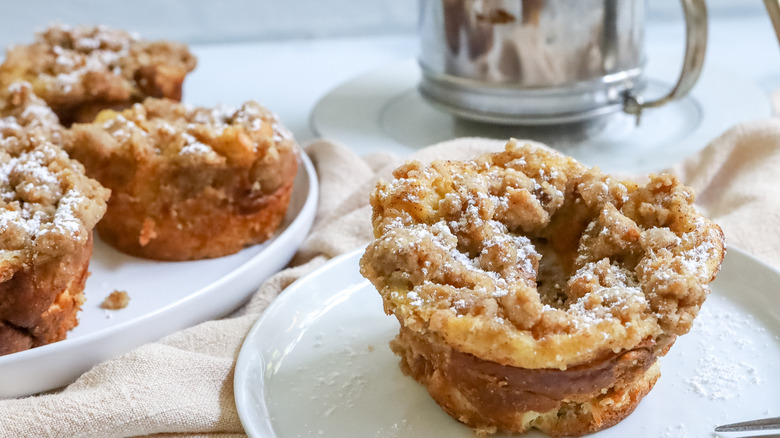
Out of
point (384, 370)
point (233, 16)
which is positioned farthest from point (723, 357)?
point (233, 16)

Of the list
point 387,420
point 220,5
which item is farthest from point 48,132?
point 220,5

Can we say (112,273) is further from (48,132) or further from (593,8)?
(593,8)

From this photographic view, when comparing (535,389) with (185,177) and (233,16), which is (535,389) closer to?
(185,177)

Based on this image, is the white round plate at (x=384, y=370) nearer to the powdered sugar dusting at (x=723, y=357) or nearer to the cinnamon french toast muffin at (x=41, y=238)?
the powdered sugar dusting at (x=723, y=357)

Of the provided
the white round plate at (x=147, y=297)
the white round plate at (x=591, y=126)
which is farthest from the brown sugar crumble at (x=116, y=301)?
the white round plate at (x=591, y=126)

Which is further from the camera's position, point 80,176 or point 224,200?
point 224,200
